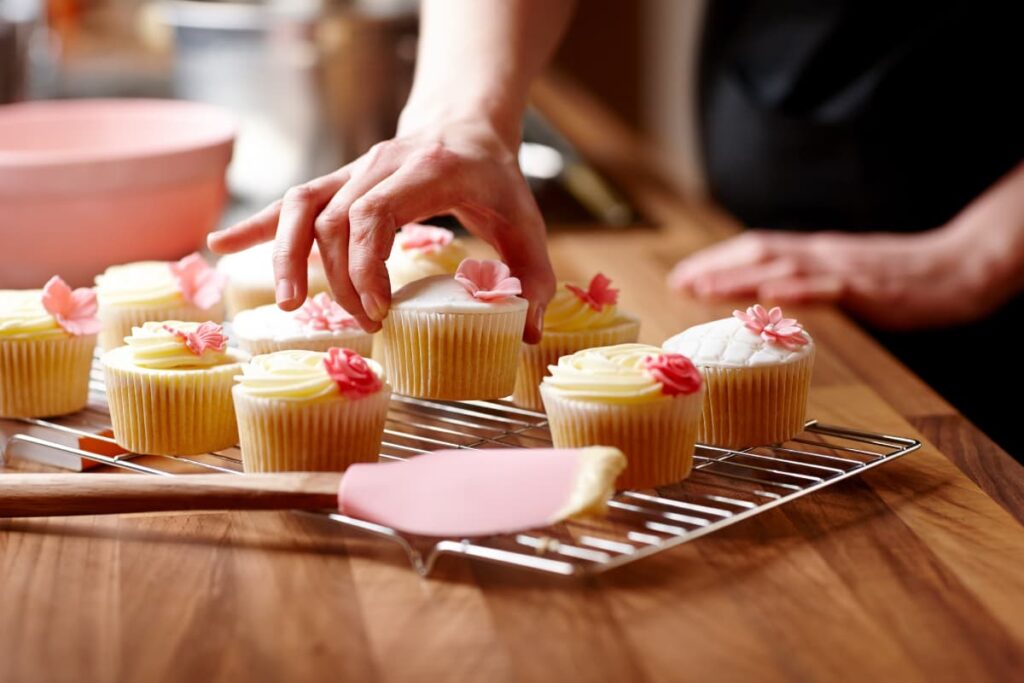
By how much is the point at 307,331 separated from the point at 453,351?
175 mm

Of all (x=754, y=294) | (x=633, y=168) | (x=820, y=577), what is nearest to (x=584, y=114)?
(x=633, y=168)

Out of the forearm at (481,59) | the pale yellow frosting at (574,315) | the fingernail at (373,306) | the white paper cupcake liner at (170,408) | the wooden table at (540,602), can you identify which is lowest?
the wooden table at (540,602)

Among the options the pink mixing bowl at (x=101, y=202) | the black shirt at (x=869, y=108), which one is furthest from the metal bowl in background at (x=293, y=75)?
the black shirt at (x=869, y=108)

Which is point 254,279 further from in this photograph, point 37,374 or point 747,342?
point 747,342

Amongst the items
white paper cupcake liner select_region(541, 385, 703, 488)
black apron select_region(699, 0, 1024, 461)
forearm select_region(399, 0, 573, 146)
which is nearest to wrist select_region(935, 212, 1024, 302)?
black apron select_region(699, 0, 1024, 461)

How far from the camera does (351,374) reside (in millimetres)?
1249

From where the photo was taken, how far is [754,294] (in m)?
1.97

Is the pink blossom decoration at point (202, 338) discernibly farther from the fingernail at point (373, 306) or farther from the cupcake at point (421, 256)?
the cupcake at point (421, 256)

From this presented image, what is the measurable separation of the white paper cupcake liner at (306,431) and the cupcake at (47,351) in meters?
0.30

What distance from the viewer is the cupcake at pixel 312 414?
124 cm

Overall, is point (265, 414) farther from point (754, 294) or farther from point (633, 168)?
point (633, 168)

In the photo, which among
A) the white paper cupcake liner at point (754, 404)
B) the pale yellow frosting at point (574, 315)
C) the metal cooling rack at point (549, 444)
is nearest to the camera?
the metal cooling rack at point (549, 444)

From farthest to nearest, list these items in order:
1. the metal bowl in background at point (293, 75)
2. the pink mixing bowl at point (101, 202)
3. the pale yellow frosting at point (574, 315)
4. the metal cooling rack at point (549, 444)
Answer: the metal bowl in background at point (293, 75)
the pink mixing bowl at point (101, 202)
the pale yellow frosting at point (574, 315)
the metal cooling rack at point (549, 444)

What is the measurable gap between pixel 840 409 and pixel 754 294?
0.48 metres
